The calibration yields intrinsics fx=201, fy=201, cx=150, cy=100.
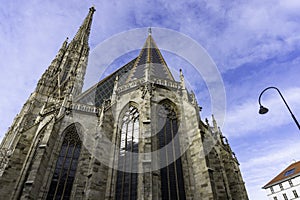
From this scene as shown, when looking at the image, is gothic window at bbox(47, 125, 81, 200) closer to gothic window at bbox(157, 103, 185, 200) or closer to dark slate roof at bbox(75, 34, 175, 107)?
dark slate roof at bbox(75, 34, 175, 107)

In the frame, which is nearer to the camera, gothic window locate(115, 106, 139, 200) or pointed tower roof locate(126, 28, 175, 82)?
gothic window locate(115, 106, 139, 200)

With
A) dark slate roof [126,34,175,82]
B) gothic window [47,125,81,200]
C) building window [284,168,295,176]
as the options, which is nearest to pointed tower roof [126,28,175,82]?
dark slate roof [126,34,175,82]

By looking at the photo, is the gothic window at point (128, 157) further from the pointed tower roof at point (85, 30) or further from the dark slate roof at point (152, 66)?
the pointed tower roof at point (85, 30)

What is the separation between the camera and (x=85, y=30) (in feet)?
108

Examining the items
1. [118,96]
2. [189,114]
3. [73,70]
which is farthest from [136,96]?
[73,70]

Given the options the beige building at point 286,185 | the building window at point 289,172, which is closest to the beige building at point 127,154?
the beige building at point 286,185

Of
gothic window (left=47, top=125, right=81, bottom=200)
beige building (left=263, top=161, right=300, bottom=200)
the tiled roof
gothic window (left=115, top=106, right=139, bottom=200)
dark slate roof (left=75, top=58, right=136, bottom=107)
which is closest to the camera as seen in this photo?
gothic window (left=115, top=106, right=139, bottom=200)

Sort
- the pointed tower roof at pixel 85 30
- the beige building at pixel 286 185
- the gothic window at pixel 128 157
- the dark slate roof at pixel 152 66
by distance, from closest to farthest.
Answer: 1. the gothic window at pixel 128 157
2. the dark slate roof at pixel 152 66
3. the beige building at pixel 286 185
4. the pointed tower roof at pixel 85 30

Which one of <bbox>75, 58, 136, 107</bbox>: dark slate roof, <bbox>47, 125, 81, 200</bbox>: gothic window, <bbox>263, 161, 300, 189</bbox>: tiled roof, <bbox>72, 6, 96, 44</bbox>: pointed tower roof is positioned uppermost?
<bbox>72, 6, 96, 44</bbox>: pointed tower roof

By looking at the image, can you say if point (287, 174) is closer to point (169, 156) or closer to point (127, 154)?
point (169, 156)

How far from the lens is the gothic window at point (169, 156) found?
373 inches

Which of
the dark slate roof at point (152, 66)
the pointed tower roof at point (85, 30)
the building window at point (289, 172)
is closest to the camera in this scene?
the dark slate roof at point (152, 66)

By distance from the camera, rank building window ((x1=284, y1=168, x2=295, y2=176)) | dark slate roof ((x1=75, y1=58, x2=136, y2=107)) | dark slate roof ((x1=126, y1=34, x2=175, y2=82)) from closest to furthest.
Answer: dark slate roof ((x1=126, y1=34, x2=175, y2=82)) → dark slate roof ((x1=75, y1=58, x2=136, y2=107)) → building window ((x1=284, y1=168, x2=295, y2=176))

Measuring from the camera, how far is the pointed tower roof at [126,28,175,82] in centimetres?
1659
